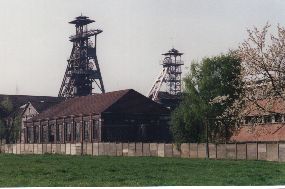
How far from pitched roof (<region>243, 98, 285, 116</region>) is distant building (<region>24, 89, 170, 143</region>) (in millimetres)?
32048

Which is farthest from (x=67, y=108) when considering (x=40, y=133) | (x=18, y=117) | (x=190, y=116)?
(x=190, y=116)

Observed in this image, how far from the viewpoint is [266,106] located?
2559 centimetres

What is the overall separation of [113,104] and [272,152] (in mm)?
26785

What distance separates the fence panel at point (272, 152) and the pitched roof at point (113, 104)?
26.0 metres

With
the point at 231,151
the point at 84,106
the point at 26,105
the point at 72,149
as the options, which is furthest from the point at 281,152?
the point at 26,105

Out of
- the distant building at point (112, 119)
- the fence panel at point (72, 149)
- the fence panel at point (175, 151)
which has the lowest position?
the fence panel at point (72, 149)

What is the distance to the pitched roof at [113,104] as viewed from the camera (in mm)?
60062

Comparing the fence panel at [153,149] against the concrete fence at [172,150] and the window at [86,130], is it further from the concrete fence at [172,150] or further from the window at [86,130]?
the window at [86,130]

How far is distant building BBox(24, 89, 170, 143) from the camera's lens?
2327 inches

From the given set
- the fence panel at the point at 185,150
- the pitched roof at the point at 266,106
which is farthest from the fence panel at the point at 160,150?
the pitched roof at the point at 266,106

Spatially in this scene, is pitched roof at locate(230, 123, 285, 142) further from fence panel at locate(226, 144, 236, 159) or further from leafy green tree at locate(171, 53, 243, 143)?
fence panel at locate(226, 144, 236, 159)

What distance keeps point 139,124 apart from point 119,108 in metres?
3.11

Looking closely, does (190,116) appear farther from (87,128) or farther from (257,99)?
(257,99)

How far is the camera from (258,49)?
26.5m
